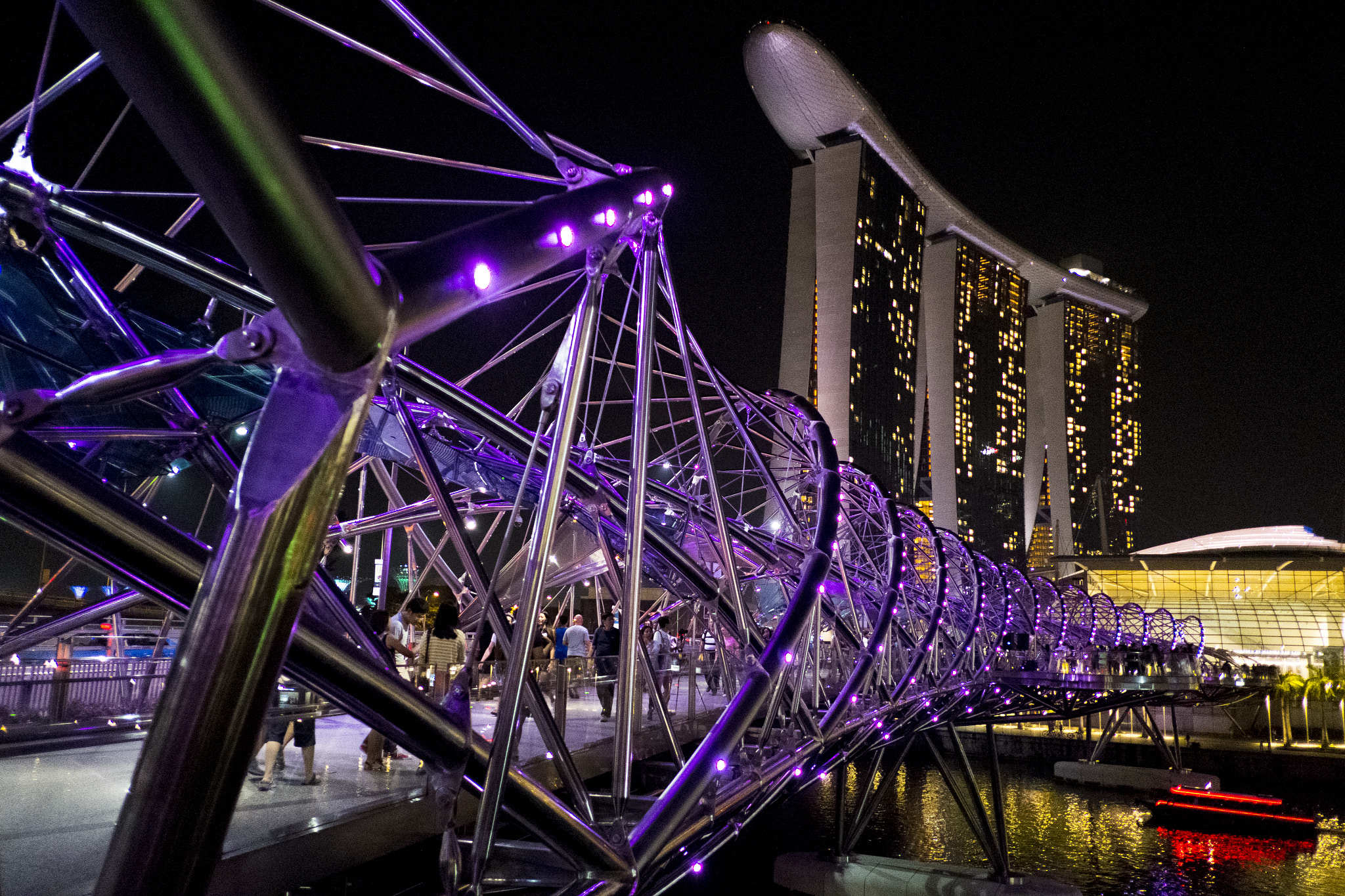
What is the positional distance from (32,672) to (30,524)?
7638 millimetres

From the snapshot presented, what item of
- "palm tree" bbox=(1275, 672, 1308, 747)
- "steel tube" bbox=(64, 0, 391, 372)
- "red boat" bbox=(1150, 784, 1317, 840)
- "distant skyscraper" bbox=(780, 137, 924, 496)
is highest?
"distant skyscraper" bbox=(780, 137, 924, 496)

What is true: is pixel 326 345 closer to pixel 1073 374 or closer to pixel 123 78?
pixel 123 78

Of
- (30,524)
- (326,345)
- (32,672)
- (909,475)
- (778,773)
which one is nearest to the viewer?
(326,345)

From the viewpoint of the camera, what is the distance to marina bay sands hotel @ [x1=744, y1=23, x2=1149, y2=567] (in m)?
98.4

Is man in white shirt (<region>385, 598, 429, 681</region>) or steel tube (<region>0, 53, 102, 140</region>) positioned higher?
steel tube (<region>0, 53, 102, 140</region>)

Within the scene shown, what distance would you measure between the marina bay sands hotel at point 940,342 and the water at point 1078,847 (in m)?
54.2

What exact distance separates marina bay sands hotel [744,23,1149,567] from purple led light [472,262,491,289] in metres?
89.2

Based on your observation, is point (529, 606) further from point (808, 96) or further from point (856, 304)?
point (808, 96)

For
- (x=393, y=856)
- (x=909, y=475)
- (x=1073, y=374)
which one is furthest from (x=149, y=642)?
(x=1073, y=374)

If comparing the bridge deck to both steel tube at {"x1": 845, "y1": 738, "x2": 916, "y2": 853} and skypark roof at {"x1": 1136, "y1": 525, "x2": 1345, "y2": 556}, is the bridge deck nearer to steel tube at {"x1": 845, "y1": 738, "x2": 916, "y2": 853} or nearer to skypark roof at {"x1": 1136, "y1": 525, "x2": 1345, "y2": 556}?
steel tube at {"x1": 845, "y1": 738, "x2": 916, "y2": 853}

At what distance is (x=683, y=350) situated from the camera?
8.61 m

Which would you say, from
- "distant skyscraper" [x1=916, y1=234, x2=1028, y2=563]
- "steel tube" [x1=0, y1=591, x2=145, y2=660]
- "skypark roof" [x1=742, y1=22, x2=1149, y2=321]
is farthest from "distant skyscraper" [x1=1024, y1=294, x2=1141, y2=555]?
"steel tube" [x1=0, y1=591, x2=145, y2=660]

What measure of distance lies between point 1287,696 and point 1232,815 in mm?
20834

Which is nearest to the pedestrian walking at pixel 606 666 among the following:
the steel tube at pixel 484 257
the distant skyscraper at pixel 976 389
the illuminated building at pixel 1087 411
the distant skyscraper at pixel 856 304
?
the steel tube at pixel 484 257
